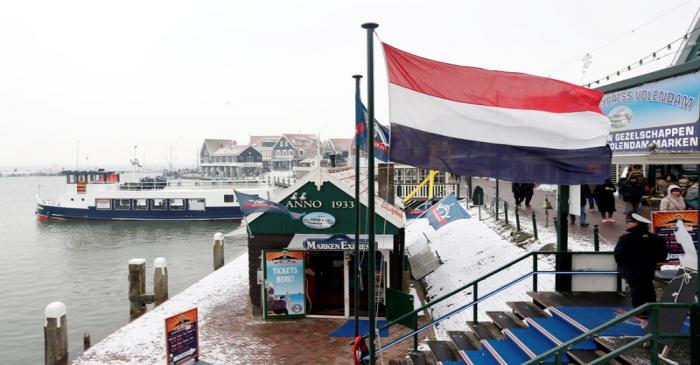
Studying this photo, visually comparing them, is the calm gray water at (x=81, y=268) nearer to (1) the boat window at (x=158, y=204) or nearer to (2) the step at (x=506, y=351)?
(1) the boat window at (x=158, y=204)

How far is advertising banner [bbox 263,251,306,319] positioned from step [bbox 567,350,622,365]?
29.6 ft

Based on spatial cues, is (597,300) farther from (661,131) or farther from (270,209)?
(270,209)

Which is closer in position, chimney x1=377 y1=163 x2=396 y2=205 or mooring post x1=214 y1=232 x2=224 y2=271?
chimney x1=377 y1=163 x2=396 y2=205

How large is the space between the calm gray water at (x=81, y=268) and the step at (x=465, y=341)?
13.7m

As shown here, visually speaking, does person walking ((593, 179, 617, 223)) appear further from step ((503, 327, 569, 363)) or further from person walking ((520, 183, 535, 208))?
step ((503, 327, 569, 363))

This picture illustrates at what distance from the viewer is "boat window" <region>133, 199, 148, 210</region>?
54500 millimetres

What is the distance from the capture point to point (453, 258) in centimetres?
1944

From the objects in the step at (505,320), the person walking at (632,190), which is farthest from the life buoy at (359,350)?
the person walking at (632,190)

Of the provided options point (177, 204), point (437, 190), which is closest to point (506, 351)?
point (437, 190)

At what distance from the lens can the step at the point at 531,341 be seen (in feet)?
22.6

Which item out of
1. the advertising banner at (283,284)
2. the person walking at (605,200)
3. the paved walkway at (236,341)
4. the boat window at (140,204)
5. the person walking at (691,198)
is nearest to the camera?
the paved walkway at (236,341)

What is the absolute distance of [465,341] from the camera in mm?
8531

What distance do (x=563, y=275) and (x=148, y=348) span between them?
10.3 m

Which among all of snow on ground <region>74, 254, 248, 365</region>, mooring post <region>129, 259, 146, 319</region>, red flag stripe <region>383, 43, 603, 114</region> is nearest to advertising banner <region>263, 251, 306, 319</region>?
snow on ground <region>74, 254, 248, 365</region>
